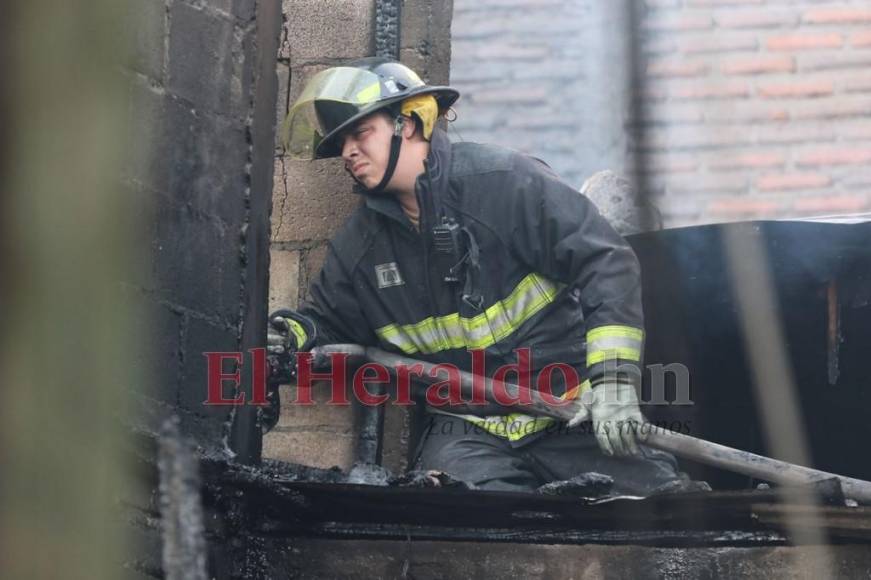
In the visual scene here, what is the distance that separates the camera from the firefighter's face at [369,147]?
4805 millimetres

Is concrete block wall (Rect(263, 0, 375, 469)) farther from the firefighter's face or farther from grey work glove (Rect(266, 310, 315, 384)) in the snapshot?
the firefighter's face

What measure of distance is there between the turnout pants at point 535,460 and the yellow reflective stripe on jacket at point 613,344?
0.33 m

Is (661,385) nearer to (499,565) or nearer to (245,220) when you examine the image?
(499,565)

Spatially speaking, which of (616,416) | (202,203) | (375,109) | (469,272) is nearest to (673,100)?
(202,203)

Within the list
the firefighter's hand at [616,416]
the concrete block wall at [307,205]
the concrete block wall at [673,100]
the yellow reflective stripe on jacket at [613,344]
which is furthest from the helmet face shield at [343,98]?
the concrete block wall at [673,100]

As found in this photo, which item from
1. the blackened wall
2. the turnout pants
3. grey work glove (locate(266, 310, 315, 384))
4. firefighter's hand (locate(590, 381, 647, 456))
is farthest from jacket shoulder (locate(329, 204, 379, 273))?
firefighter's hand (locate(590, 381, 647, 456))

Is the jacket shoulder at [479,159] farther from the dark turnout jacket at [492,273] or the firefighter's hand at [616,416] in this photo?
the firefighter's hand at [616,416]

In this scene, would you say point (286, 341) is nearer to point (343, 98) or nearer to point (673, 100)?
point (343, 98)

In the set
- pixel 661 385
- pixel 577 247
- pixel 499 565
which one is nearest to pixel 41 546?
pixel 499 565

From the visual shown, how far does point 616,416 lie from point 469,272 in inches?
29.8

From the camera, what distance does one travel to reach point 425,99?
4906 mm

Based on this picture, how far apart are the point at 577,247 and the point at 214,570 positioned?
5.76 feet

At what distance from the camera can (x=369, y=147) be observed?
4.83 meters

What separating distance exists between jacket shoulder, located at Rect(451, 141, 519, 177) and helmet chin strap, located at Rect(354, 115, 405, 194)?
8.6 inches
